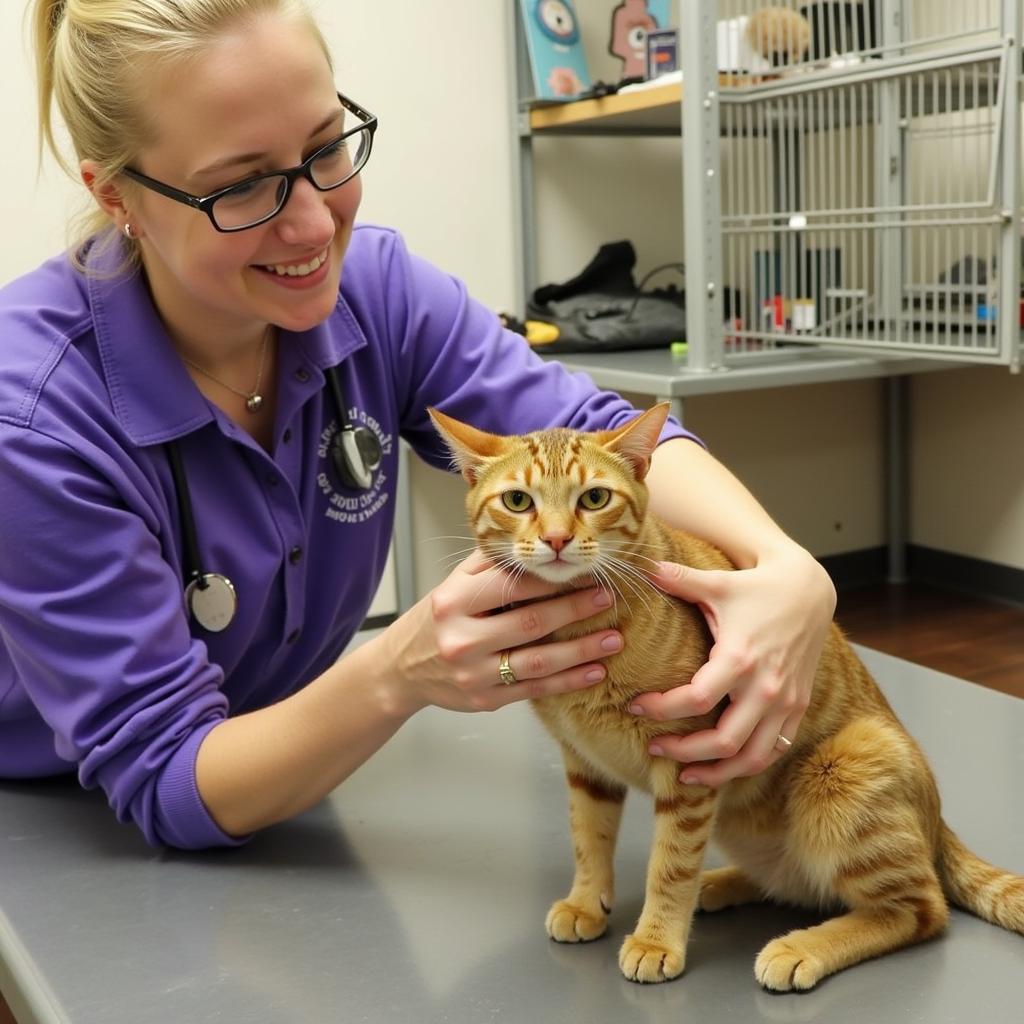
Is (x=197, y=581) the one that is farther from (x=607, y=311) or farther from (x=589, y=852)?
(x=607, y=311)

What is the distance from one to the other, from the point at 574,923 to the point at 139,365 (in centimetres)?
57

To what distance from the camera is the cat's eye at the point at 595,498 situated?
89 cm

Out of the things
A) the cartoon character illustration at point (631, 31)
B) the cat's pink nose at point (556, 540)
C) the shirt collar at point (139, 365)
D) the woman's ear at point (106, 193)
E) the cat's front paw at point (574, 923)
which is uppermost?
the cartoon character illustration at point (631, 31)

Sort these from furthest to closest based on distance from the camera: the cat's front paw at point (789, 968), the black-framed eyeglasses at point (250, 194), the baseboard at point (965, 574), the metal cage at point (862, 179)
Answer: the baseboard at point (965, 574), the metal cage at point (862, 179), the black-framed eyeglasses at point (250, 194), the cat's front paw at point (789, 968)

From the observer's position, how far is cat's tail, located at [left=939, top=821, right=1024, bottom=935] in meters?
0.82

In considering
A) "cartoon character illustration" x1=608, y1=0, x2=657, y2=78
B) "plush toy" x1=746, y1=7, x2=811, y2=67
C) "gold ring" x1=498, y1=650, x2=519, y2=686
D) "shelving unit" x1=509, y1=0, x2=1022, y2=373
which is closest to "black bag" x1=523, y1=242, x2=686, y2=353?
"shelving unit" x1=509, y1=0, x2=1022, y2=373

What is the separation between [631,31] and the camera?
3252 mm

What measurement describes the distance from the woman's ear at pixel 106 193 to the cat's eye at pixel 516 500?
0.43 metres

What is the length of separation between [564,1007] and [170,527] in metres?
0.52

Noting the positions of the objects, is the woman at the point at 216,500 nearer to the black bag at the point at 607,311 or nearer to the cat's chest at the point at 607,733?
the cat's chest at the point at 607,733

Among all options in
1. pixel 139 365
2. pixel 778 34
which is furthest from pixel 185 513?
pixel 778 34

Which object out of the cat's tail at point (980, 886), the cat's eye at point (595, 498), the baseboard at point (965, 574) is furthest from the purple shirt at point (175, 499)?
the baseboard at point (965, 574)

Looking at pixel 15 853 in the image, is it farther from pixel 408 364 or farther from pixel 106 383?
pixel 408 364

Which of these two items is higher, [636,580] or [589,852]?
[636,580]
